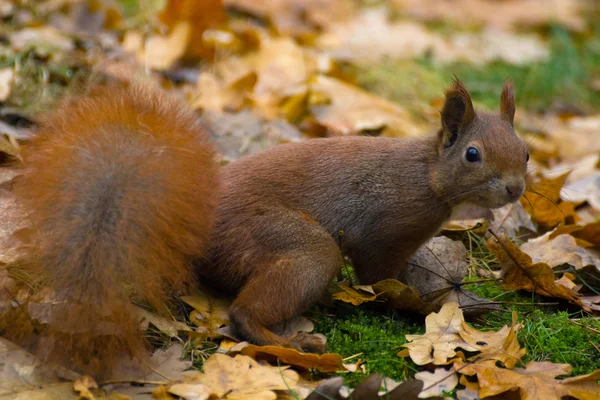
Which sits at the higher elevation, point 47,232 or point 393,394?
point 47,232

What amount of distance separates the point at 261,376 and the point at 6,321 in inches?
33.4

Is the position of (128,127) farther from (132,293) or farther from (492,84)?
(492,84)

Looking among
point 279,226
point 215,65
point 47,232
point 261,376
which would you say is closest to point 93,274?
point 47,232

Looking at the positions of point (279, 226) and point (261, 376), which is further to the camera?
point (279, 226)

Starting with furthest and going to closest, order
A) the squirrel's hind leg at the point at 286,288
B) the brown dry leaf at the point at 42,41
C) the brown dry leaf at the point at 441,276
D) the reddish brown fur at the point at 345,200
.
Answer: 1. the brown dry leaf at the point at 42,41
2. the brown dry leaf at the point at 441,276
3. the reddish brown fur at the point at 345,200
4. the squirrel's hind leg at the point at 286,288

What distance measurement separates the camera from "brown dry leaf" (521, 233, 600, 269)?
3.40 m

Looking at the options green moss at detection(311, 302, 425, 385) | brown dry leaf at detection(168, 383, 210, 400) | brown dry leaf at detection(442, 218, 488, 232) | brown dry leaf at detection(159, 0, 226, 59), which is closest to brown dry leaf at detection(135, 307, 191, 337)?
brown dry leaf at detection(168, 383, 210, 400)

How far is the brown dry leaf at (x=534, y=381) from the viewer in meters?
2.46

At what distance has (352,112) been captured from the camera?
194 inches

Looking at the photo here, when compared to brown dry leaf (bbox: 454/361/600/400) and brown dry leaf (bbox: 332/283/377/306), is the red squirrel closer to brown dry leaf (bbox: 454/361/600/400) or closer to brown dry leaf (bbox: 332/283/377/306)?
brown dry leaf (bbox: 332/283/377/306)

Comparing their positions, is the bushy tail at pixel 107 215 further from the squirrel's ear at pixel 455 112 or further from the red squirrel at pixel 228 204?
the squirrel's ear at pixel 455 112

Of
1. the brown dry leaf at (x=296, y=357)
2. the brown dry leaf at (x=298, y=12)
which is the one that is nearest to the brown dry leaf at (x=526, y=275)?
the brown dry leaf at (x=296, y=357)

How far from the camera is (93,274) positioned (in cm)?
222

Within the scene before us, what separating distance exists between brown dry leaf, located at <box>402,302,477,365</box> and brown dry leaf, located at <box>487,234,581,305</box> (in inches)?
15.5
